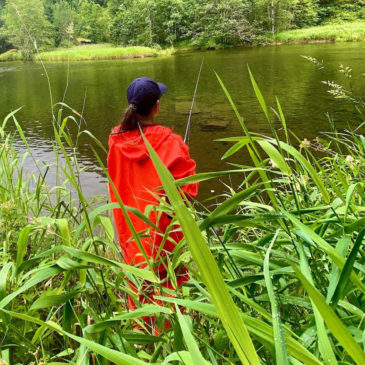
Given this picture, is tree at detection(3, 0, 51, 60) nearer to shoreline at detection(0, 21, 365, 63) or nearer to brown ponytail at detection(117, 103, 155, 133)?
brown ponytail at detection(117, 103, 155, 133)

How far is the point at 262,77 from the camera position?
1440 centimetres

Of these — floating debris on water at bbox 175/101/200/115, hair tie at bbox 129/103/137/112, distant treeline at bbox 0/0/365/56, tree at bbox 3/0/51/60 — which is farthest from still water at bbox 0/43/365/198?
distant treeline at bbox 0/0/365/56

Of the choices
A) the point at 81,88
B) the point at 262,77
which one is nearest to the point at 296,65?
the point at 262,77

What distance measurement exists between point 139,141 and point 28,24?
3310 cm

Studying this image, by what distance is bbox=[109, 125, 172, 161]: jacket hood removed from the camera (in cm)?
177

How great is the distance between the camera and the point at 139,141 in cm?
177

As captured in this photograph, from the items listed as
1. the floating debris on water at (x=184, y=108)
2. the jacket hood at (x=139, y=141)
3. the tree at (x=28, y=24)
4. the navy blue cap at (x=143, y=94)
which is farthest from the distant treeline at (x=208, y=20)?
the jacket hood at (x=139, y=141)

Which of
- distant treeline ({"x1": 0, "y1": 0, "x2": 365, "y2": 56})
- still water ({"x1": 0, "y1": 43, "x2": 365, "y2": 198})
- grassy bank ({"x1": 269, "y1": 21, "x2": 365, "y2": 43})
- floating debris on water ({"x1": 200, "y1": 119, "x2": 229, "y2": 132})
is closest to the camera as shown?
still water ({"x1": 0, "y1": 43, "x2": 365, "y2": 198})

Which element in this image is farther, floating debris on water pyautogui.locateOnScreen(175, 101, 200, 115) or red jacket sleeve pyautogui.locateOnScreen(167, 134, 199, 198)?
floating debris on water pyautogui.locateOnScreen(175, 101, 200, 115)

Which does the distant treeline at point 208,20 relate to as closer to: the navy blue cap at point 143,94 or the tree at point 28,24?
the tree at point 28,24

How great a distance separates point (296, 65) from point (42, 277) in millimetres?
18765

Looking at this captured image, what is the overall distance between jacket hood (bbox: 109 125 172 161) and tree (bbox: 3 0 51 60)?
65 centimetres

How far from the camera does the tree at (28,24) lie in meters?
1.37

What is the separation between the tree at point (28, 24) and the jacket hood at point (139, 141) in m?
0.65
